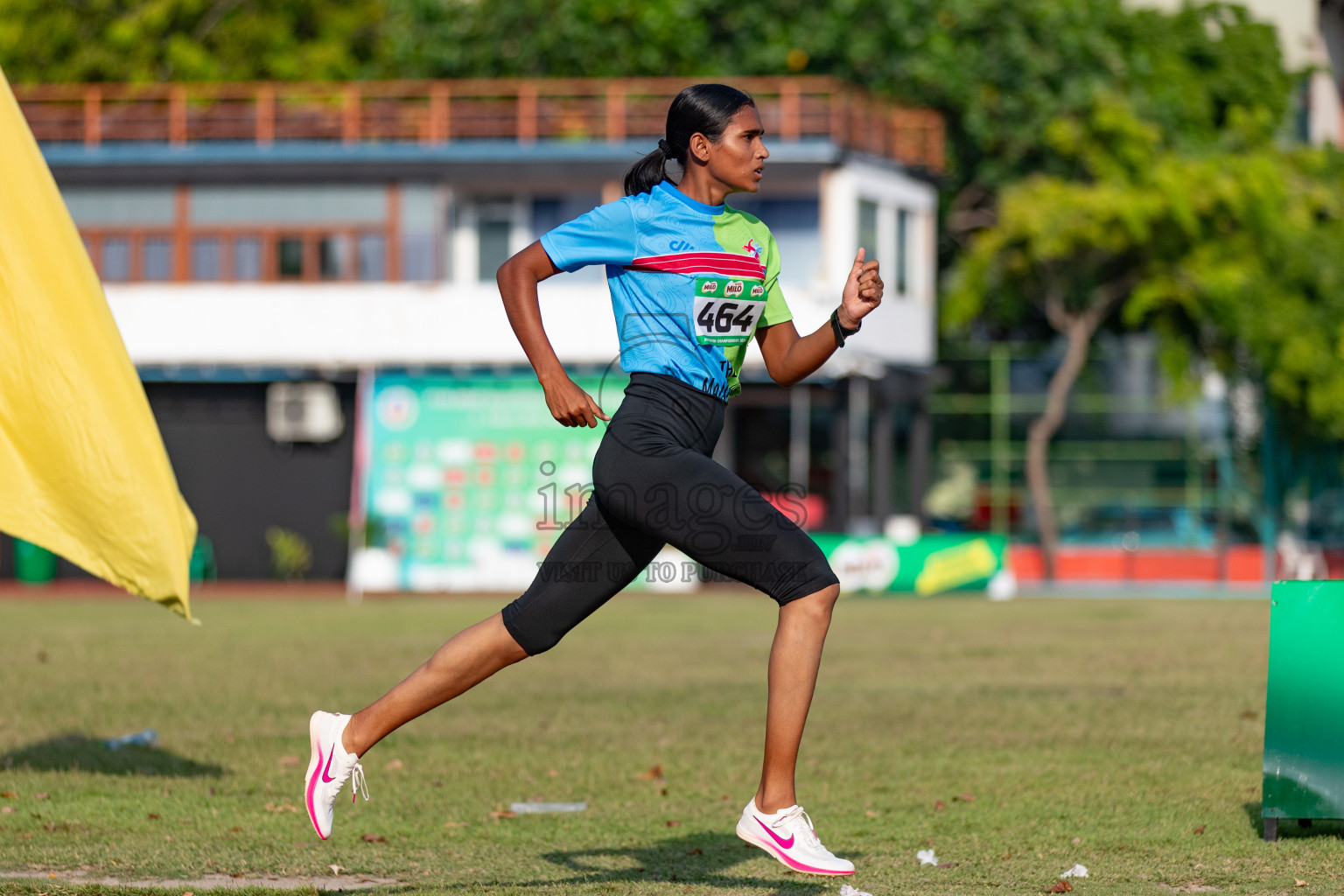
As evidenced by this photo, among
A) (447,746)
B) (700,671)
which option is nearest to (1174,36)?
(700,671)

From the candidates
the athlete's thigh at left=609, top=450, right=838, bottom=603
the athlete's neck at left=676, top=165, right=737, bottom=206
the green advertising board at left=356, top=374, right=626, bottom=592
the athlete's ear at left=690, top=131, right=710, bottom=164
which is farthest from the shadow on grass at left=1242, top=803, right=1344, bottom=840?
the green advertising board at left=356, top=374, right=626, bottom=592

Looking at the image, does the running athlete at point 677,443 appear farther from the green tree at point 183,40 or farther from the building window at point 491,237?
the green tree at point 183,40

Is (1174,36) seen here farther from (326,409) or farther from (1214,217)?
(326,409)

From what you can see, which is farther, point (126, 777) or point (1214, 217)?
point (1214, 217)

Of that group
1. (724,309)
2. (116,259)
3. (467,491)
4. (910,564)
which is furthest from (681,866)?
(116,259)

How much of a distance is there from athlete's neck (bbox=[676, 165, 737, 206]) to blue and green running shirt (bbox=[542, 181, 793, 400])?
1.0 inches

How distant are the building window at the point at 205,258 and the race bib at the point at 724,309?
28763 millimetres

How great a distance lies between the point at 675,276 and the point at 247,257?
94.5ft

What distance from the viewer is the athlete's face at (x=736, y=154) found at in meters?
5.55

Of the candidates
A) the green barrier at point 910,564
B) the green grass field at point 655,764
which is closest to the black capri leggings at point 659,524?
the green grass field at point 655,764

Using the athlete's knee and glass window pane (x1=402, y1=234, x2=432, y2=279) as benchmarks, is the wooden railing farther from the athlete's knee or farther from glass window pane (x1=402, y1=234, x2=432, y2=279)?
the athlete's knee

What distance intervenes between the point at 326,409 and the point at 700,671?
1935cm

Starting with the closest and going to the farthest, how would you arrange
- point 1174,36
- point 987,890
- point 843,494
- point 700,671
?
point 987,890, point 700,671, point 843,494, point 1174,36

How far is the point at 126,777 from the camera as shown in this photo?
28.4 feet
